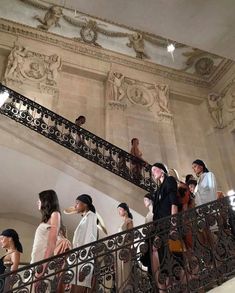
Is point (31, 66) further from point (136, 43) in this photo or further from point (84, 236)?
point (84, 236)

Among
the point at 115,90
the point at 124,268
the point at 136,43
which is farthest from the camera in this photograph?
the point at 136,43

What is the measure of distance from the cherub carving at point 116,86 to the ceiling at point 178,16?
655cm

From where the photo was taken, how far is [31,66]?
1162 cm

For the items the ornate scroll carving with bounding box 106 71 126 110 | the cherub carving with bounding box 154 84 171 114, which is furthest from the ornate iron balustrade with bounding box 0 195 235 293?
the cherub carving with bounding box 154 84 171 114

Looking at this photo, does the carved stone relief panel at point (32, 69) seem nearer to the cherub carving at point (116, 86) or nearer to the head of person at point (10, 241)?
the cherub carving at point (116, 86)

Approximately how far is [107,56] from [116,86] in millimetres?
1492

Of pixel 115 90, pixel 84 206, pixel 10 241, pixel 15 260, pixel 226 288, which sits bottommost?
pixel 226 288

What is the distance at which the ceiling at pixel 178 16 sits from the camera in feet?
16.8

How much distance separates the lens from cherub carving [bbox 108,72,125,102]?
12039 mm

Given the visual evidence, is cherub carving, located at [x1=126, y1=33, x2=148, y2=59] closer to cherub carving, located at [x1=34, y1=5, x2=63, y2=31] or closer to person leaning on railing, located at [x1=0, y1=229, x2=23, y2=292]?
cherub carving, located at [x1=34, y1=5, x2=63, y2=31]

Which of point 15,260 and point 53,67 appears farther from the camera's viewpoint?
point 53,67

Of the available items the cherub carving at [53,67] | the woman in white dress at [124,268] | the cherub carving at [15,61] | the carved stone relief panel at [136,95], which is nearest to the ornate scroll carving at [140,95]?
the carved stone relief panel at [136,95]

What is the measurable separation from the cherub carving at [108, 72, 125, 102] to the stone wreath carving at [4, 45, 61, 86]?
182 cm

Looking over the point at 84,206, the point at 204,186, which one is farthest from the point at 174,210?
the point at 84,206
